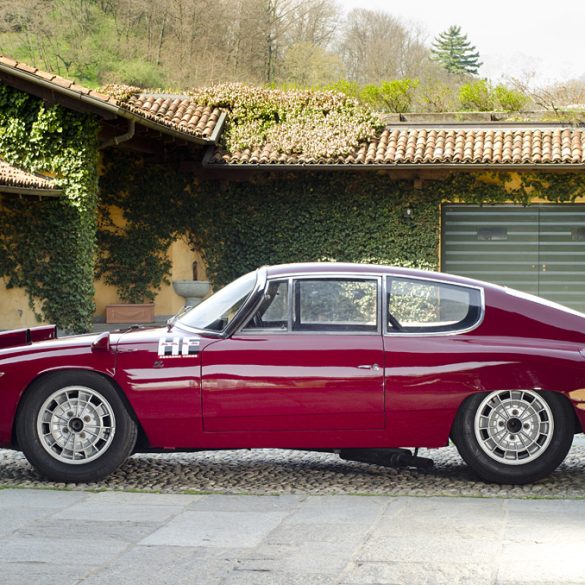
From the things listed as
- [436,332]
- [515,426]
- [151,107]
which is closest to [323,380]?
[436,332]

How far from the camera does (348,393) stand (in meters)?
6.84

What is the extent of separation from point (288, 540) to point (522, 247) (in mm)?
19777

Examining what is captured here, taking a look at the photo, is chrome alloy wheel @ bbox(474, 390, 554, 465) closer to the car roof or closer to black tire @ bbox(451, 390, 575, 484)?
black tire @ bbox(451, 390, 575, 484)

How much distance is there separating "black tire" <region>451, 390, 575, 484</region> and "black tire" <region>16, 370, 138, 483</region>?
2134 millimetres

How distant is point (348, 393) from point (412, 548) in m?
1.79

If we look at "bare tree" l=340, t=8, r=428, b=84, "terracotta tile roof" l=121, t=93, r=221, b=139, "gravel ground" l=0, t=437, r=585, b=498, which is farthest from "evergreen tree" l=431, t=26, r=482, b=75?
"gravel ground" l=0, t=437, r=585, b=498

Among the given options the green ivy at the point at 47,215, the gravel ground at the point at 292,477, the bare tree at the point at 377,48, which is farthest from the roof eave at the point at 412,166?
the bare tree at the point at 377,48

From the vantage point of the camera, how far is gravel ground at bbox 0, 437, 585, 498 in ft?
22.2

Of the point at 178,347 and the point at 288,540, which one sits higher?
the point at 178,347

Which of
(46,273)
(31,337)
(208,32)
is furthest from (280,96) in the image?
(208,32)

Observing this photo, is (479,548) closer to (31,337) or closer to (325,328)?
(325,328)

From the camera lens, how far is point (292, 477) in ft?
23.8

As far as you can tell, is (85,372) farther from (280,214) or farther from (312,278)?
(280,214)

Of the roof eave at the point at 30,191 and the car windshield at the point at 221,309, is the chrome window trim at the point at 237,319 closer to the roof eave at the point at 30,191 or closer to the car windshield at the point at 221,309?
the car windshield at the point at 221,309
